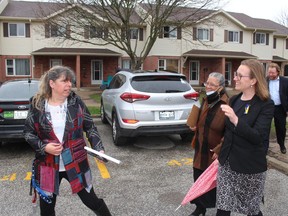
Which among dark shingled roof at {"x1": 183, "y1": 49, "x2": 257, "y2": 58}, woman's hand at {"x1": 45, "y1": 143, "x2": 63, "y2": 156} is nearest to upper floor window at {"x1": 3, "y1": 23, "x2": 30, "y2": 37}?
dark shingled roof at {"x1": 183, "y1": 49, "x2": 257, "y2": 58}

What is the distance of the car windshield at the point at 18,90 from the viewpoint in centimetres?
660

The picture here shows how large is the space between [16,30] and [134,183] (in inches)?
902

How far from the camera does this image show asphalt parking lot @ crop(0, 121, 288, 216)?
4043 mm

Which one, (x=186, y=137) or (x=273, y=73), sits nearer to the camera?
(x=273, y=73)

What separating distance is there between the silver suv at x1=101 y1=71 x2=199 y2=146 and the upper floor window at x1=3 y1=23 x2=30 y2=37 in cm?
Result: 2020

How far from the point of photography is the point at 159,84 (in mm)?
6871

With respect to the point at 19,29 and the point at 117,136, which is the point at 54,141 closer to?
the point at 117,136

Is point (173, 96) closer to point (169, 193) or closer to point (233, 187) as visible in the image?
point (169, 193)

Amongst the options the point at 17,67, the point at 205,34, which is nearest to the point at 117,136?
the point at 17,67

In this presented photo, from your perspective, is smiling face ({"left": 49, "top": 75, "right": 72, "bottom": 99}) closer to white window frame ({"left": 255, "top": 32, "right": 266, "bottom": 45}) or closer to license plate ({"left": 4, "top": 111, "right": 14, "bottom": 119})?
license plate ({"left": 4, "top": 111, "right": 14, "bottom": 119})

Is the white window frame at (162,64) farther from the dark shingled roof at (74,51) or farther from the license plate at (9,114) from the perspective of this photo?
the license plate at (9,114)

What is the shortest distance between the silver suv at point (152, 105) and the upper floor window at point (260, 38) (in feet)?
86.2

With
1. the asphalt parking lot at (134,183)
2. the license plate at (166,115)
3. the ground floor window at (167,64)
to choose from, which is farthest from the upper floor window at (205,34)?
the license plate at (166,115)

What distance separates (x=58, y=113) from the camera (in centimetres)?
284
